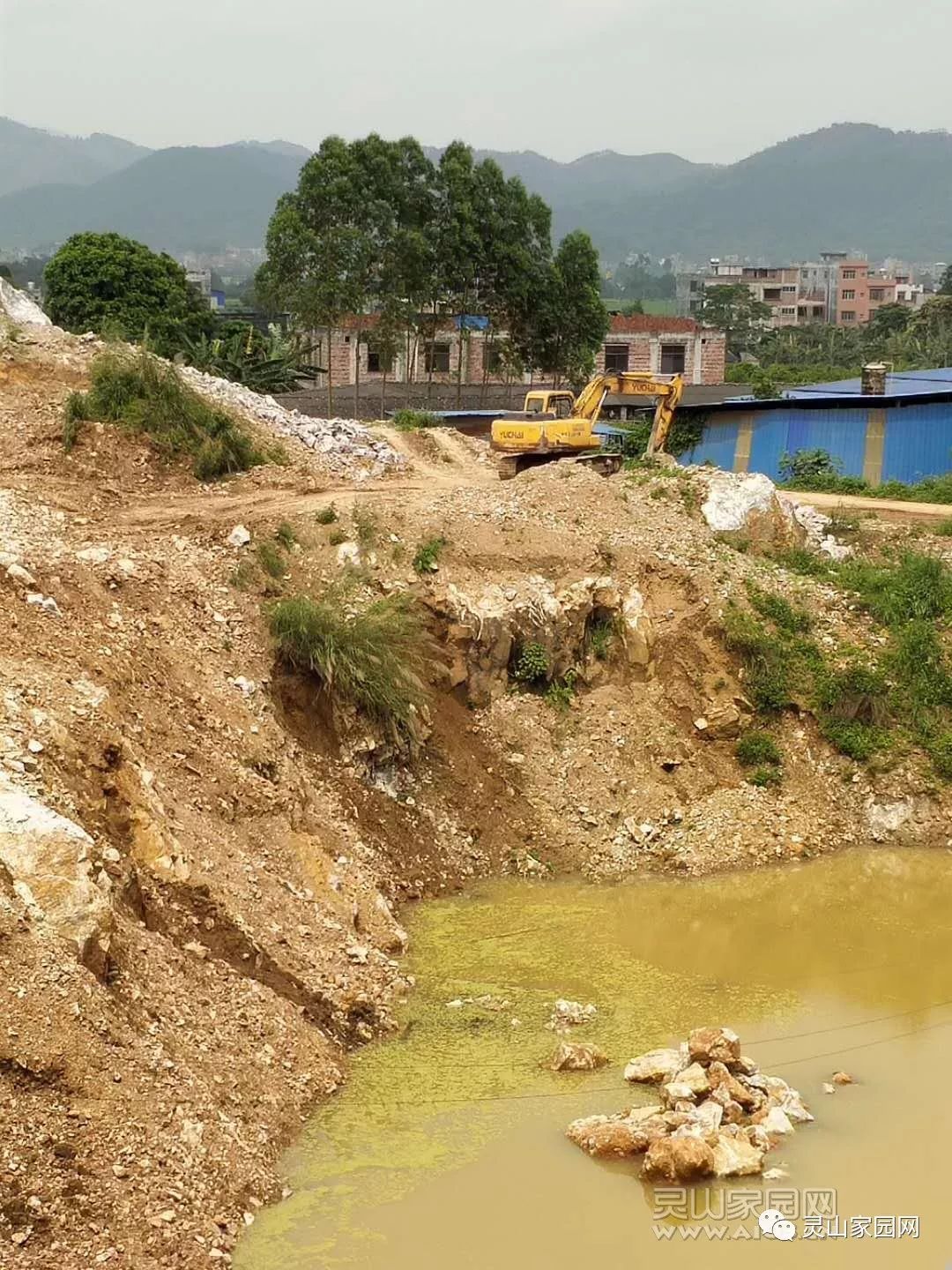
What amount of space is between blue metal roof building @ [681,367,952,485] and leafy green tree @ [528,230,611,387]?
300 inches

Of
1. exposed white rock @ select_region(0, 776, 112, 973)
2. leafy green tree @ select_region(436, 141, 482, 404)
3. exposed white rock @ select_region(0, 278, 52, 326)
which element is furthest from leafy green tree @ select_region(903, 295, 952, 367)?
exposed white rock @ select_region(0, 776, 112, 973)

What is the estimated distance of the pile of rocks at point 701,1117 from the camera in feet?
30.1

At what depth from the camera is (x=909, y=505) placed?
22.7 meters

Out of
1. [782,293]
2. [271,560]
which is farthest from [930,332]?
[271,560]

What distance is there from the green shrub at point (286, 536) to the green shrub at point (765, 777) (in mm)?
5809

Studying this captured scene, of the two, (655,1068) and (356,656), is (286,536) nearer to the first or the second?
(356,656)

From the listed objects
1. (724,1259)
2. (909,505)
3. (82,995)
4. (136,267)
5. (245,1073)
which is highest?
(136,267)

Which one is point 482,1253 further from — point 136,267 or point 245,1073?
point 136,267

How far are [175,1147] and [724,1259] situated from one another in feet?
11.1

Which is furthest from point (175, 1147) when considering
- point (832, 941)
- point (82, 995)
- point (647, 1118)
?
point (832, 941)

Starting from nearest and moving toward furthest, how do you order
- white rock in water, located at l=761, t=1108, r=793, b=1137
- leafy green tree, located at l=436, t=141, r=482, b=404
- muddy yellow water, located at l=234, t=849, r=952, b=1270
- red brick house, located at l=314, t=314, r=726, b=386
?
muddy yellow water, located at l=234, t=849, r=952, b=1270 → white rock in water, located at l=761, t=1108, r=793, b=1137 → leafy green tree, located at l=436, t=141, r=482, b=404 → red brick house, located at l=314, t=314, r=726, b=386

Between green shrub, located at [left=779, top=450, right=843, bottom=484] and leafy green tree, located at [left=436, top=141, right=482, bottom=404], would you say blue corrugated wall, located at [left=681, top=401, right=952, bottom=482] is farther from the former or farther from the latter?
leafy green tree, located at [left=436, top=141, right=482, bottom=404]

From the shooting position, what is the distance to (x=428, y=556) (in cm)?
1631

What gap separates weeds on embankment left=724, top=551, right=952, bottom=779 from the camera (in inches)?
639
